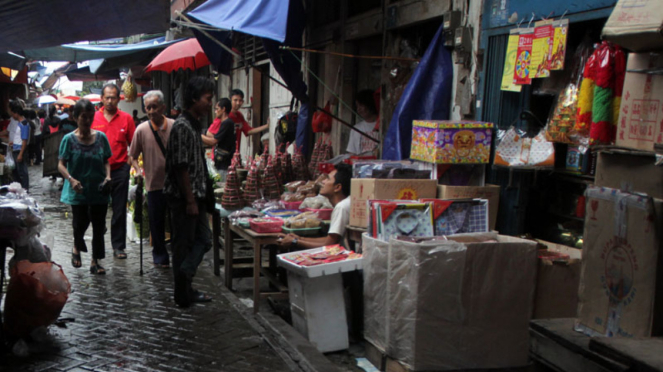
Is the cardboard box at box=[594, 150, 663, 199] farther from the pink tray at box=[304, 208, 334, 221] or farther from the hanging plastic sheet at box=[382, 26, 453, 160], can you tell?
the hanging plastic sheet at box=[382, 26, 453, 160]

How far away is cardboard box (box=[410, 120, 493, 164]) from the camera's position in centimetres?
519

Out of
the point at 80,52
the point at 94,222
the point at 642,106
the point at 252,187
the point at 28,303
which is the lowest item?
the point at 28,303

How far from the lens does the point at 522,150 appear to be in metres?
5.34

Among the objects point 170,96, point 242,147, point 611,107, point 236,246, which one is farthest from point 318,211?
point 170,96

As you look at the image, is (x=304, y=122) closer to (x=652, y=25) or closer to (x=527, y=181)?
(x=527, y=181)

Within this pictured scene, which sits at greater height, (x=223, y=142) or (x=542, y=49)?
(x=542, y=49)

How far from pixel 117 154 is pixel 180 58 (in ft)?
16.9

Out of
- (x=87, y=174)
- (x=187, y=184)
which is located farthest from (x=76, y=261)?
(x=187, y=184)

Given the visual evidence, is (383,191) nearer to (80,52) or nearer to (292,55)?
(292,55)

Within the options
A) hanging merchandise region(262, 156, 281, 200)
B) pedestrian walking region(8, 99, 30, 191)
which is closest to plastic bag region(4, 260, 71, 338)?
hanging merchandise region(262, 156, 281, 200)

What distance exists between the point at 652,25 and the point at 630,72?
14.9 inches

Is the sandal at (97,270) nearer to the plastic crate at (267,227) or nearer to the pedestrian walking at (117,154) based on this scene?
the pedestrian walking at (117,154)

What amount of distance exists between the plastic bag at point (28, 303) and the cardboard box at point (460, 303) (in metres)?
2.48

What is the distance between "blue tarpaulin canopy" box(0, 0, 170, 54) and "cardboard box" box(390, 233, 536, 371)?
13.3ft
